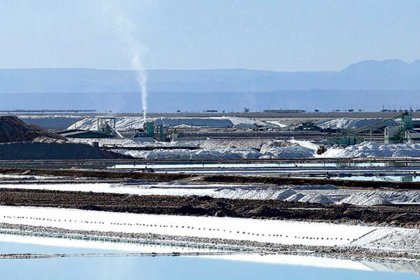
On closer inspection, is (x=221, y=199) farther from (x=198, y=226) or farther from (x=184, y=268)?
(x=184, y=268)

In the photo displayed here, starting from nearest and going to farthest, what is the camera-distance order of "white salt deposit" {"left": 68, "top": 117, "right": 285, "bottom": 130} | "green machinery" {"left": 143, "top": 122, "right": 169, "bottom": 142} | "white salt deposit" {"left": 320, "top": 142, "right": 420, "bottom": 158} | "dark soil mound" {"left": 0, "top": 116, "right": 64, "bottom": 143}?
"white salt deposit" {"left": 320, "top": 142, "right": 420, "bottom": 158}, "dark soil mound" {"left": 0, "top": 116, "right": 64, "bottom": 143}, "green machinery" {"left": 143, "top": 122, "right": 169, "bottom": 142}, "white salt deposit" {"left": 68, "top": 117, "right": 285, "bottom": 130}

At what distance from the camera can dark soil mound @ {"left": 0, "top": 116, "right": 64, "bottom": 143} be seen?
62.1 m

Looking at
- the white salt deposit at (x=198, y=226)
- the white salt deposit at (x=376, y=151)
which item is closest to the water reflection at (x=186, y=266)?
the white salt deposit at (x=198, y=226)

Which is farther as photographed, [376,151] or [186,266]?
[376,151]

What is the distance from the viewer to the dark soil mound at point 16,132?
2445 inches

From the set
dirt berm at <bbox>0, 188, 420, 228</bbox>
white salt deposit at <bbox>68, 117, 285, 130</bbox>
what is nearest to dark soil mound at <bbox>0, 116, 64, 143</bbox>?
dirt berm at <bbox>0, 188, 420, 228</bbox>

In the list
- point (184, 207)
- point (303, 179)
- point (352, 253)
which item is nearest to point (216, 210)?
point (184, 207)

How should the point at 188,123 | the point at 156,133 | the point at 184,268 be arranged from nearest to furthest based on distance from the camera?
the point at 184,268 < the point at 156,133 < the point at 188,123

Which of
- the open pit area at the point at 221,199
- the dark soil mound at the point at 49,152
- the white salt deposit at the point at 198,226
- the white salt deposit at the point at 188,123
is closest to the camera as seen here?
the open pit area at the point at 221,199

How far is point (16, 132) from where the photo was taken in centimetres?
6284

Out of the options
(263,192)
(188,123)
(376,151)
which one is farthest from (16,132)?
(188,123)

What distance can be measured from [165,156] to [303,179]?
64.2 feet

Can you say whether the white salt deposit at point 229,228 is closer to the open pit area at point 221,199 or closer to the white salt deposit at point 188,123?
the open pit area at point 221,199

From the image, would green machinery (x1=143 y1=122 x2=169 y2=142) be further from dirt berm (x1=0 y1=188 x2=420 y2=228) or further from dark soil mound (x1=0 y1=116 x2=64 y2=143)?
dirt berm (x1=0 y1=188 x2=420 y2=228)
